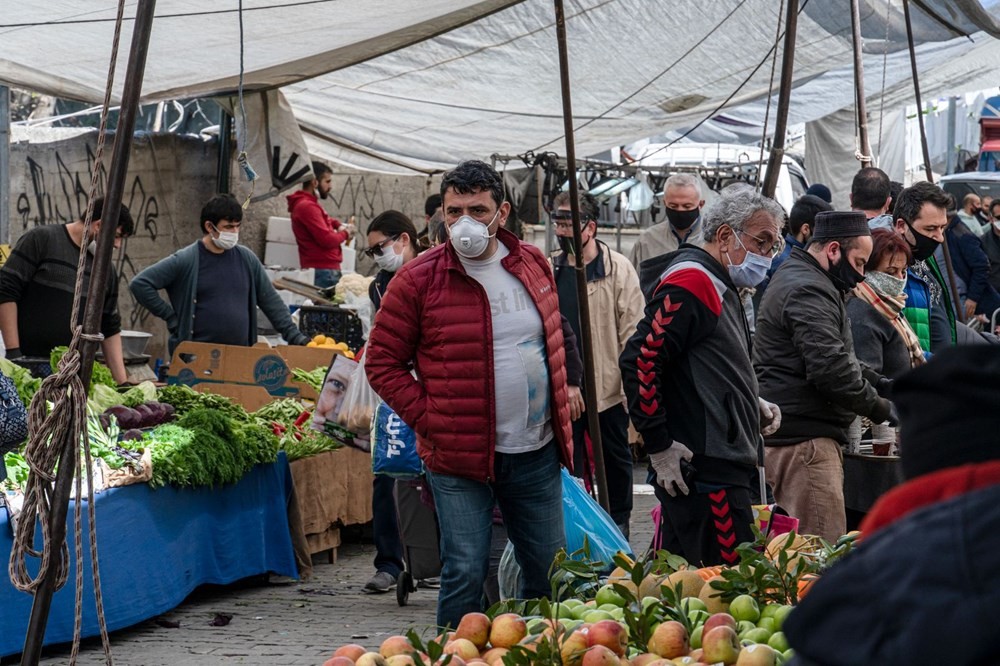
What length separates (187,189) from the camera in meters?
13.9

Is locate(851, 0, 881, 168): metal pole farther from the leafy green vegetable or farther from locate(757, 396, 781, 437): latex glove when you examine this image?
the leafy green vegetable

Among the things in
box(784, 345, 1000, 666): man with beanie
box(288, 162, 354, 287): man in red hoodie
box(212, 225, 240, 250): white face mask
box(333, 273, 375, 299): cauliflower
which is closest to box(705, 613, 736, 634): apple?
box(784, 345, 1000, 666): man with beanie

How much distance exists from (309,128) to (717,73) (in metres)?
4.02

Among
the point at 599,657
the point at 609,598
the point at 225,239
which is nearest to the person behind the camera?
the point at 599,657

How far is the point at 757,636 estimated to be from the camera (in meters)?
3.03

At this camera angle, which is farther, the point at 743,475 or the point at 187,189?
the point at 187,189

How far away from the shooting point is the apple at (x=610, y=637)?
9.74ft

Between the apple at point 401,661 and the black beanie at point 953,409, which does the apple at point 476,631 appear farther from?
the black beanie at point 953,409

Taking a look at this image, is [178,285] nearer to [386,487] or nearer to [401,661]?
[386,487]

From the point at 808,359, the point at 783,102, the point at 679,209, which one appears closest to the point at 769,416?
the point at 808,359

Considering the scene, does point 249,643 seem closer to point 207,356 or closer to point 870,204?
point 207,356

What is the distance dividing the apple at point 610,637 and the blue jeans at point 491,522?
1667 millimetres

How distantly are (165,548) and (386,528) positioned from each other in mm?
1283

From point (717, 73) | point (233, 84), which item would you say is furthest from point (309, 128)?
point (717, 73)
